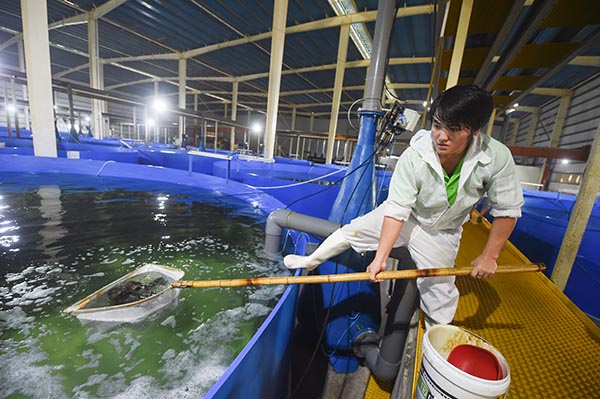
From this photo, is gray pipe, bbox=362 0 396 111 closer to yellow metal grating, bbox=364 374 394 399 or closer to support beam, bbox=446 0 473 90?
support beam, bbox=446 0 473 90

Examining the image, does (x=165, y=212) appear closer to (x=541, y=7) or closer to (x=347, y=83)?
(x=541, y=7)

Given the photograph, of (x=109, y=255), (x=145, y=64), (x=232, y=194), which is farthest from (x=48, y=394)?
(x=145, y=64)

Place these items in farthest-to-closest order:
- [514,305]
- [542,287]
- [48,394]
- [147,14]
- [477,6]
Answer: [147,14], [477,6], [542,287], [514,305], [48,394]

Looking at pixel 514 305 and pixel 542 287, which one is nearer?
pixel 514 305

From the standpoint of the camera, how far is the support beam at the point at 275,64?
20.3 feet

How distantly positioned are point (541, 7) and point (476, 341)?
172 inches

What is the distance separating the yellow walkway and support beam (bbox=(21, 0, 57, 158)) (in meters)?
7.23

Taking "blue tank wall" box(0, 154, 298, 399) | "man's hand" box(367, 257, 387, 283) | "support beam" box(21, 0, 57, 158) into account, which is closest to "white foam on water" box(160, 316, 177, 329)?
"blue tank wall" box(0, 154, 298, 399)

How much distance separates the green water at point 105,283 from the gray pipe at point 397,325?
3.09ft

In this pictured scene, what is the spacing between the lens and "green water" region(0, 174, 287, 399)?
1.14 metres

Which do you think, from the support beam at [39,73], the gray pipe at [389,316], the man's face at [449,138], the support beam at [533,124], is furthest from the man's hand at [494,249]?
the support beam at [533,124]

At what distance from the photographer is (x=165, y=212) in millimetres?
3562

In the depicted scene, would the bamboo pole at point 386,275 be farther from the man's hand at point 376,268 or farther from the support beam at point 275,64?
the support beam at point 275,64

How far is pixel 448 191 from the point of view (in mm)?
1416
